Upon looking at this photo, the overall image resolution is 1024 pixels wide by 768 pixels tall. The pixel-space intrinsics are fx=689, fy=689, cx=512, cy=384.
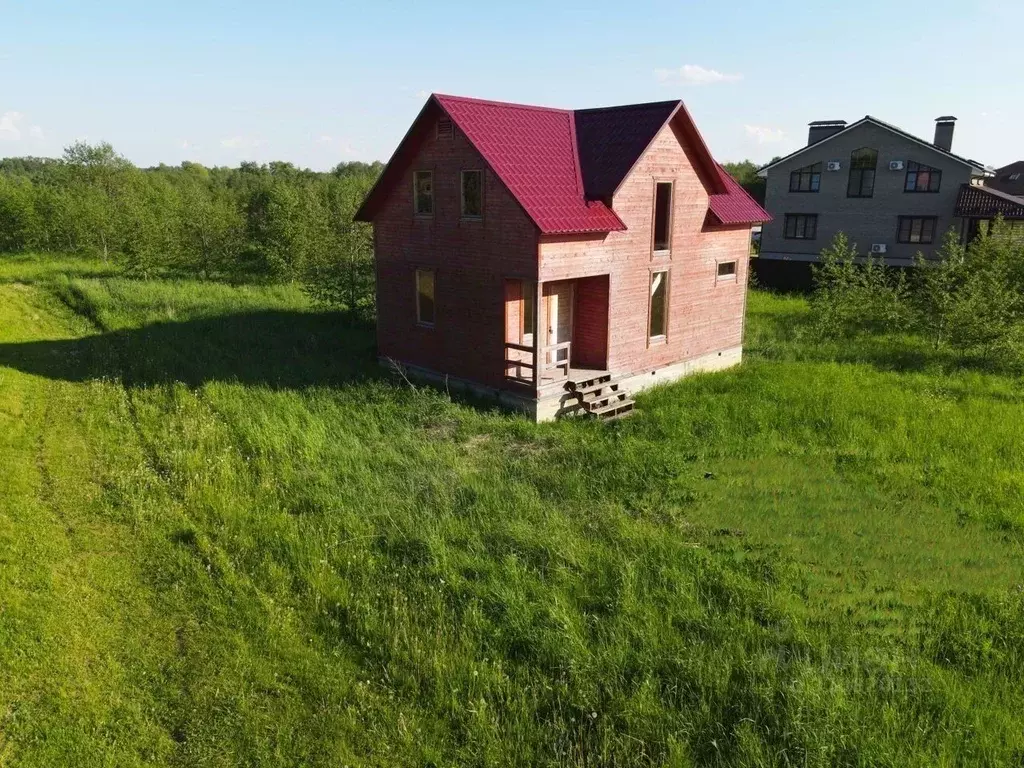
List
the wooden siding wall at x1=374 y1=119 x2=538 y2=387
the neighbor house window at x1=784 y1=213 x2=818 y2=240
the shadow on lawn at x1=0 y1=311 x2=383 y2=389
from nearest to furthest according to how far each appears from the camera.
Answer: the wooden siding wall at x1=374 y1=119 x2=538 y2=387 < the shadow on lawn at x1=0 y1=311 x2=383 y2=389 < the neighbor house window at x1=784 y1=213 x2=818 y2=240

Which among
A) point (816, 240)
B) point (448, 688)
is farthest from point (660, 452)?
point (816, 240)

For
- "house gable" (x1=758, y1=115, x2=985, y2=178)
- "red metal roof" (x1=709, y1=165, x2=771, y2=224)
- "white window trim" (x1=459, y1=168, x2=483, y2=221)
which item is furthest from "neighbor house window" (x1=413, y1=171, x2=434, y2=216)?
"house gable" (x1=758, y1=115, x2=985, y2=178)

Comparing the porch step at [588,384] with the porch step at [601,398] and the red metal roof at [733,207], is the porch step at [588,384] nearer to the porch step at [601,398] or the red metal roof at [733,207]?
the porch step at [601,398]

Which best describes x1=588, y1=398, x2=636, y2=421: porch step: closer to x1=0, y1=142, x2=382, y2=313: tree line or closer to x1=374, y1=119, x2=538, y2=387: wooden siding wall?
x1=374, y1=119, x2=538, y2=387: wooden siding wall

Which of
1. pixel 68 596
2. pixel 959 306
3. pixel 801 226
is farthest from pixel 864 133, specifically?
pixel 68 596

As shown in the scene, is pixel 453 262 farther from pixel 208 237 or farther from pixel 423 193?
pixel 208 237

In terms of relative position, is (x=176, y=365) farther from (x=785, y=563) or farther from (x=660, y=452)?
(x=785, y=563)
